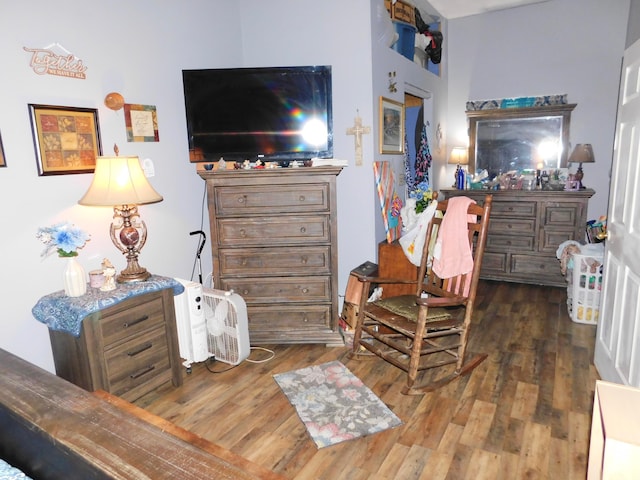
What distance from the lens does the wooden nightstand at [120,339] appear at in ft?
6.89

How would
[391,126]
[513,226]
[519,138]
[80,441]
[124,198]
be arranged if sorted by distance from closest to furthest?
[80,441] → [124,198] → [391,126] → [513,226] → [519,138]

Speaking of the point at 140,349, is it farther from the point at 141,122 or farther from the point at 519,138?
the point at 519,138

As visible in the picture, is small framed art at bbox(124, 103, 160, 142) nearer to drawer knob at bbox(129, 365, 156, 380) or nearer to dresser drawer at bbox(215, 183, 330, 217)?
dresser drawer at bbox(215, 183, 330, 217)

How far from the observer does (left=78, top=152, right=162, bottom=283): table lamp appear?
2.21 m

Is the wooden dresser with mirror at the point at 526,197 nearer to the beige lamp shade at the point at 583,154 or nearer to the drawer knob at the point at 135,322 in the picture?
the beige lamp shade at the point at 583,154

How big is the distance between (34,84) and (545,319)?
3843mm

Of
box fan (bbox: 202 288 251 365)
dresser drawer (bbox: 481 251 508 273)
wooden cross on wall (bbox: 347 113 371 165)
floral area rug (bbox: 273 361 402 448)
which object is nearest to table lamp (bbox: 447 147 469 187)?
dresser drawer (bbox: 481 251 508 273)

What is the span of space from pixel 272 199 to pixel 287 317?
→ 86cm

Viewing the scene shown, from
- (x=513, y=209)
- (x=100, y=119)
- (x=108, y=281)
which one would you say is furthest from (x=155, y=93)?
(x=513, y=209)

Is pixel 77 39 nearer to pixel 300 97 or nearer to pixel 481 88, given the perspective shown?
pixel 300 97

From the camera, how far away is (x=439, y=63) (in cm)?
462

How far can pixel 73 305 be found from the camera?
2.07 meters

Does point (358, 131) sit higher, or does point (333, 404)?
point (358, 131)

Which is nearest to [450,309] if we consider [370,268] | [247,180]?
[370,268]
